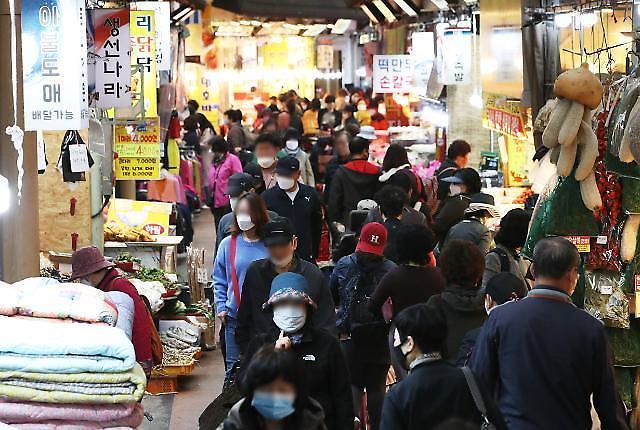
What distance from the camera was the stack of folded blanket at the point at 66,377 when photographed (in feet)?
18.0

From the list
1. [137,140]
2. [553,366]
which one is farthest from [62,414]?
[137,140]

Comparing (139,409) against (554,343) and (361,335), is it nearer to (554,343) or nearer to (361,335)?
(554,343)

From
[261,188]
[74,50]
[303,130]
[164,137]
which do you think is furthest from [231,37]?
[74,50]

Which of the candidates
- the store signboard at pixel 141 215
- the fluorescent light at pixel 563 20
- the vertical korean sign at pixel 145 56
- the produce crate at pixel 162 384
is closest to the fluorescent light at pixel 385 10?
the vertical korean sign at pixel 145 56

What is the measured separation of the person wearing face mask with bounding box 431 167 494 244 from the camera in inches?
435

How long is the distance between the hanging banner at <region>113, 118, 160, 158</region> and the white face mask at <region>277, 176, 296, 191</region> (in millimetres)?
3953

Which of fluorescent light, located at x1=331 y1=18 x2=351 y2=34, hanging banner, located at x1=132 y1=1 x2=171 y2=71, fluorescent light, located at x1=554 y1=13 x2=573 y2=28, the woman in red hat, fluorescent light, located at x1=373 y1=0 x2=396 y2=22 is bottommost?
the woman in red hat

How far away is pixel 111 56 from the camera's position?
12219 millimetres

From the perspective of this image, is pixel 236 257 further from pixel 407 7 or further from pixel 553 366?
pixel 407 7

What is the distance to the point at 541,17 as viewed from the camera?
12633 mm

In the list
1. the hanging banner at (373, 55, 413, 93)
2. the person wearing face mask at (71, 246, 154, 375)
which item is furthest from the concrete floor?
the hanging banner at (373, 55, 413, 93)

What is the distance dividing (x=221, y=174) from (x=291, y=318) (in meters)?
10.1

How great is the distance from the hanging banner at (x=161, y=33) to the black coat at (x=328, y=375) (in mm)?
11692

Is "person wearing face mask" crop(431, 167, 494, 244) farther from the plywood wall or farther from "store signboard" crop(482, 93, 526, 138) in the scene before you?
the plywood wall
